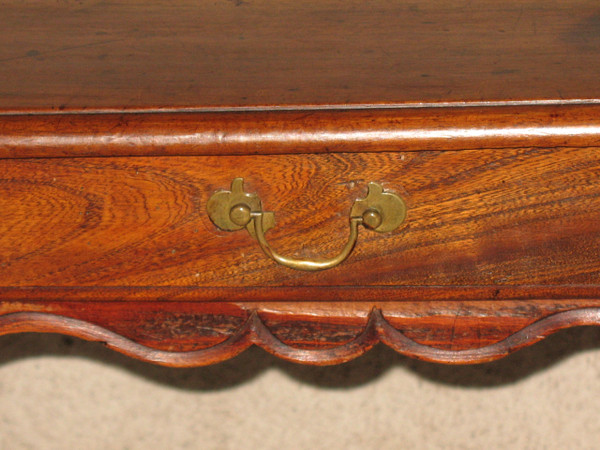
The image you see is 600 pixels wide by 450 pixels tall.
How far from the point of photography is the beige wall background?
112 cm

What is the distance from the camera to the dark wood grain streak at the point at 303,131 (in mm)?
453

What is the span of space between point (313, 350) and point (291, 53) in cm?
28

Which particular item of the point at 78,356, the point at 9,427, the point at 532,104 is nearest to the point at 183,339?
the point at 532,104

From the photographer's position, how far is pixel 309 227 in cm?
50

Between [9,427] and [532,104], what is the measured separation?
1.04 metres

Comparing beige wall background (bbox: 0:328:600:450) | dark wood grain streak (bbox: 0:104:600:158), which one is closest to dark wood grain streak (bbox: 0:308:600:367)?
dark wood grain streak (bbox: 0:104:600:158)

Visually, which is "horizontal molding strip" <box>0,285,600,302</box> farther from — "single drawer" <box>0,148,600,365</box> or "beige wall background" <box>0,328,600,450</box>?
"beige wall background" <box>0,328,600,450</box>

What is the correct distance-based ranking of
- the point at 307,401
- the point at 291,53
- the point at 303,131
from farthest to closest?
the point at 307,401, the point at 291,53, the point at 303,131

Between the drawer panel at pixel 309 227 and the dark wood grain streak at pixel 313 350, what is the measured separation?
25 mm

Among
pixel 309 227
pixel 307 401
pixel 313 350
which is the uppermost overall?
pixel 309 227

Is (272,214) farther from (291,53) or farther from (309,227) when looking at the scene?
(291,53)

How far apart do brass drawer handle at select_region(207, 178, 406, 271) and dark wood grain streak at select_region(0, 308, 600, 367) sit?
0.09 meters

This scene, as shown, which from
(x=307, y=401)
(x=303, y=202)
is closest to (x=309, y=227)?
(x=303, y=202)

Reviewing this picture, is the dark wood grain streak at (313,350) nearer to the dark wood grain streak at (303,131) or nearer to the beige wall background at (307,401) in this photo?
the dark wood grain streak at (303,131)
